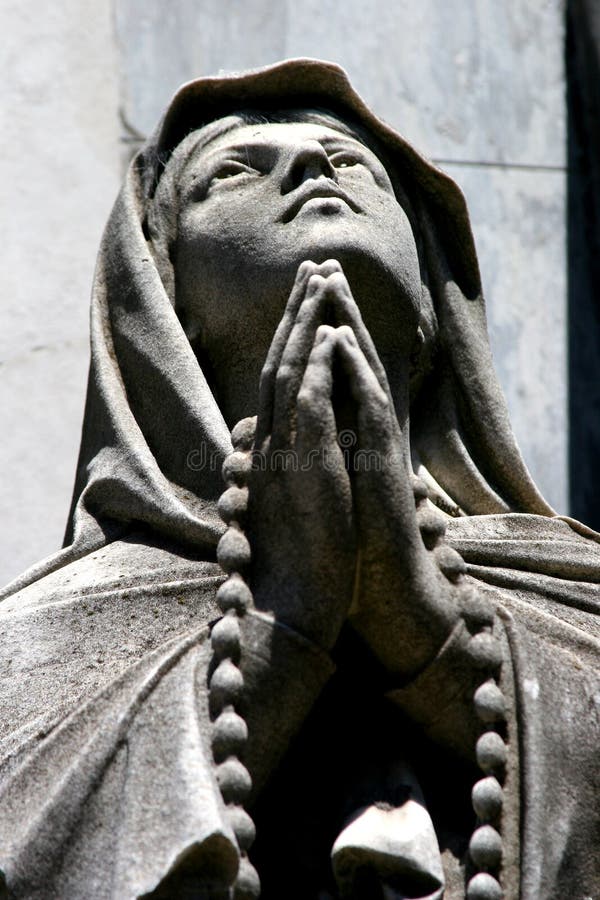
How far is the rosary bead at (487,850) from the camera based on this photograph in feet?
9.87

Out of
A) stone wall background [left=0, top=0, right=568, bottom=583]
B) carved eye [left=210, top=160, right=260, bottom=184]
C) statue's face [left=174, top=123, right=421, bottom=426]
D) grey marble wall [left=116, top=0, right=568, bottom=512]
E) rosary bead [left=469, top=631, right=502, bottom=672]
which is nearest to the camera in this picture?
rosary bead [left=469, top=631, right=502, bottom=672]

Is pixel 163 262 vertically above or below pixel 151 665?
above

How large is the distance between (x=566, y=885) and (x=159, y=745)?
0.63m

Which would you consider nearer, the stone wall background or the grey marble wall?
the stone wall background

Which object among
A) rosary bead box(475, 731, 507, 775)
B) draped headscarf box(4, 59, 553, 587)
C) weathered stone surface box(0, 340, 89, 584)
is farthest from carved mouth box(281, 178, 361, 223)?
weathered stone surface box(0, 340, 89, 584)

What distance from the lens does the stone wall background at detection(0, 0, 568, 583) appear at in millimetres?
5285

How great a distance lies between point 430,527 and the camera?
3.18 metres

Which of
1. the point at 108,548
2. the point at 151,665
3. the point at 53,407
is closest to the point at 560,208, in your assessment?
the point at 53,407

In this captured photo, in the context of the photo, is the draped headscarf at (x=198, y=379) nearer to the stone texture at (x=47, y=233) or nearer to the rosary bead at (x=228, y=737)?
the rosary bead at (x=228, y=737)

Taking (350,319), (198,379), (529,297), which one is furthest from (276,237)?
(529,297)

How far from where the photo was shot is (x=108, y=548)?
11.7ft

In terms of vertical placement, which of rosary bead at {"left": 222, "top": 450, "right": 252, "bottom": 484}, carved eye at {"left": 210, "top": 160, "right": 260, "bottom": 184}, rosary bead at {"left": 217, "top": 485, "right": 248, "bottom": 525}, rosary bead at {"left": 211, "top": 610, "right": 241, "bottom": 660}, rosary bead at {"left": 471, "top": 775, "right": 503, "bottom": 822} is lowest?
rosary bead at {"left": 471, "top": 775, "right": 503, "bottom": 822}

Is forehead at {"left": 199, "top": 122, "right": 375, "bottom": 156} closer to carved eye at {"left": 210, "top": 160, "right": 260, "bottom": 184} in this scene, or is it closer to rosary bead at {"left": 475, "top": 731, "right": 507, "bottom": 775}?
carved eye at {"left": 210, "top": 160, "right": 260, "bottom": 184}

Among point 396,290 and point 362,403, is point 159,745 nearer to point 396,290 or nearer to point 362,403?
point 362,403
